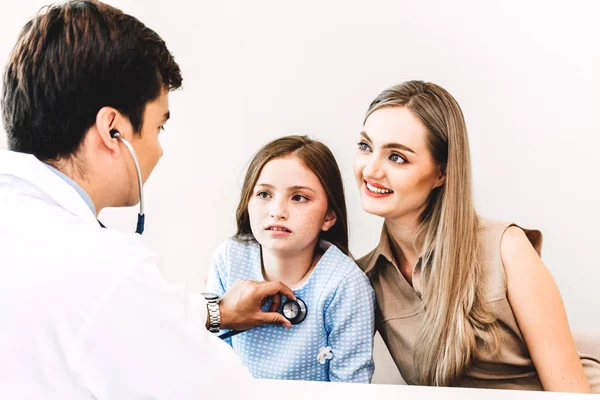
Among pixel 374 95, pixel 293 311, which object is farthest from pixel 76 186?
pixel 374 95

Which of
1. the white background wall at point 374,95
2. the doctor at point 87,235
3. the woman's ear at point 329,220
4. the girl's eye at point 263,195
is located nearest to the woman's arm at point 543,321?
the white background wall at point 374,95

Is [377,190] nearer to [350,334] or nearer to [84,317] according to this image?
[350,334]

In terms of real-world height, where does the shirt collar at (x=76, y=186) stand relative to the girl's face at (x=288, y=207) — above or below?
above

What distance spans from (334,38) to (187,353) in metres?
0.94

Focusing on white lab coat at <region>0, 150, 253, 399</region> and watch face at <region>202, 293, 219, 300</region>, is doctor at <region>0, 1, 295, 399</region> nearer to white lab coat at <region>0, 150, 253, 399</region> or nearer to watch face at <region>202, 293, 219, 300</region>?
white lab coat at <region>0, 150, 253, 399</region>

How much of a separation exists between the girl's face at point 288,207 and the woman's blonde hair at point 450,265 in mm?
247

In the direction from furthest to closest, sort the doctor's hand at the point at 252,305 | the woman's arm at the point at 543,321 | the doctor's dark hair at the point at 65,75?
the doctor's hand at the point at 252,305 → the woman's arm at the point at 543,321 → the doctor's dark hair at the point at 65,75

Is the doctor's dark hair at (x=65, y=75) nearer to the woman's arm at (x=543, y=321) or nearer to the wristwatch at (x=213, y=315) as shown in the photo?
the wristwatch at (x=213, y=315)

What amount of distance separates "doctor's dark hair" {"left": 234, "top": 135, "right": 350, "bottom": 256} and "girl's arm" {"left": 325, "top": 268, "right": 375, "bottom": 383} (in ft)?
0.40

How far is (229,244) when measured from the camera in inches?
63.2

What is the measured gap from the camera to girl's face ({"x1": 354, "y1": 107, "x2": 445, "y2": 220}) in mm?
1451

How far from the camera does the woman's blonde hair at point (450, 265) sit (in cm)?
143

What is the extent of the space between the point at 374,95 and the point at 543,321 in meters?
0.61

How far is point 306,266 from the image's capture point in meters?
1.55
